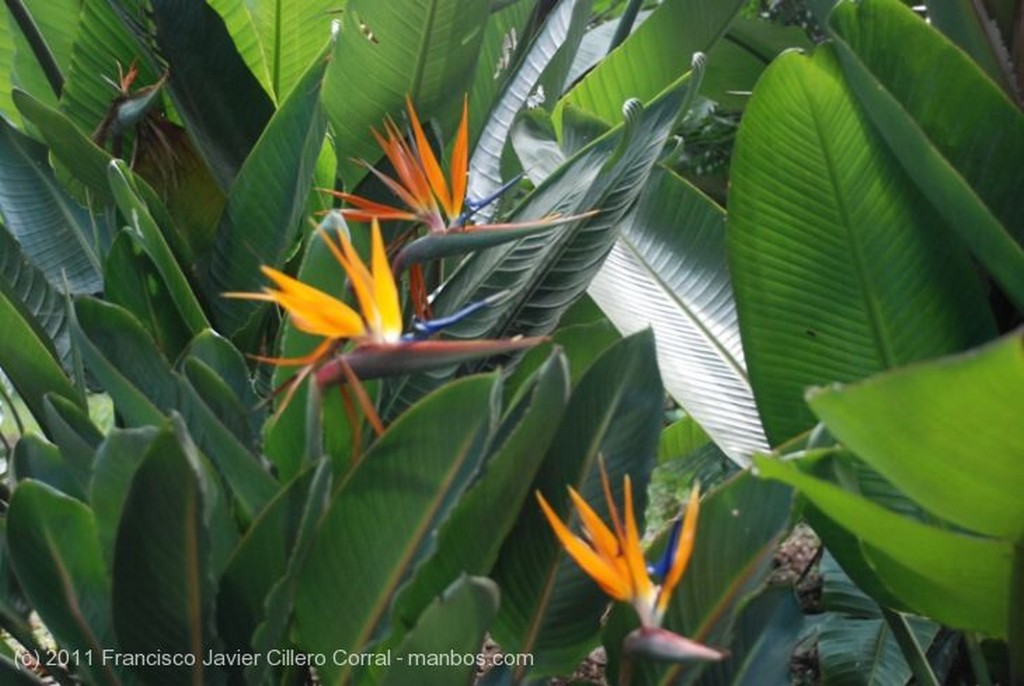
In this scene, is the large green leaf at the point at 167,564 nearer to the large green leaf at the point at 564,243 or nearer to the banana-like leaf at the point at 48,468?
the banana-like leaf at the point at 48,468

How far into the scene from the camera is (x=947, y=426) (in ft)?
2.19

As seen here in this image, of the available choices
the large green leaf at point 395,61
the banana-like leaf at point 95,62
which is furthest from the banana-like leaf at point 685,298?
the banana-like leaf at point 95,62

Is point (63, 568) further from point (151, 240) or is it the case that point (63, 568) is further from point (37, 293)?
point (37, 293)

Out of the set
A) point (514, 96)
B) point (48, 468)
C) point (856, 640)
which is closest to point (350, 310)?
point (48, 468)

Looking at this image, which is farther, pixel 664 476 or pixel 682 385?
pixel 664 476

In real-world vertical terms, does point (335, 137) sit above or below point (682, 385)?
above

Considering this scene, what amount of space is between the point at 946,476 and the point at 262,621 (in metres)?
0.45

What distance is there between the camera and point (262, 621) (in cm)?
82

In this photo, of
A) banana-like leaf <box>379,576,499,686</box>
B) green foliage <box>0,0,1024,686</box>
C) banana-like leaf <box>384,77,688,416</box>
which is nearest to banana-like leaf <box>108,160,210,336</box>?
green foliage <box>0,0,1024,686</box>

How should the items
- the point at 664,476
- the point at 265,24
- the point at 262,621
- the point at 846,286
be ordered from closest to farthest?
1. the point at 262,621
2. the point at 846,286
3. the point at 265,24
4. the point at 664,476

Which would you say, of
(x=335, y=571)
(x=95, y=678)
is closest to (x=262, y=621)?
(x=335, y=571)

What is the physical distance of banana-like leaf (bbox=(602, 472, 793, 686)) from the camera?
77cm

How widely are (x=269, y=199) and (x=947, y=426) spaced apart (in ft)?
2.27

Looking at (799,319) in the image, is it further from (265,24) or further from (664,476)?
(664,476)
